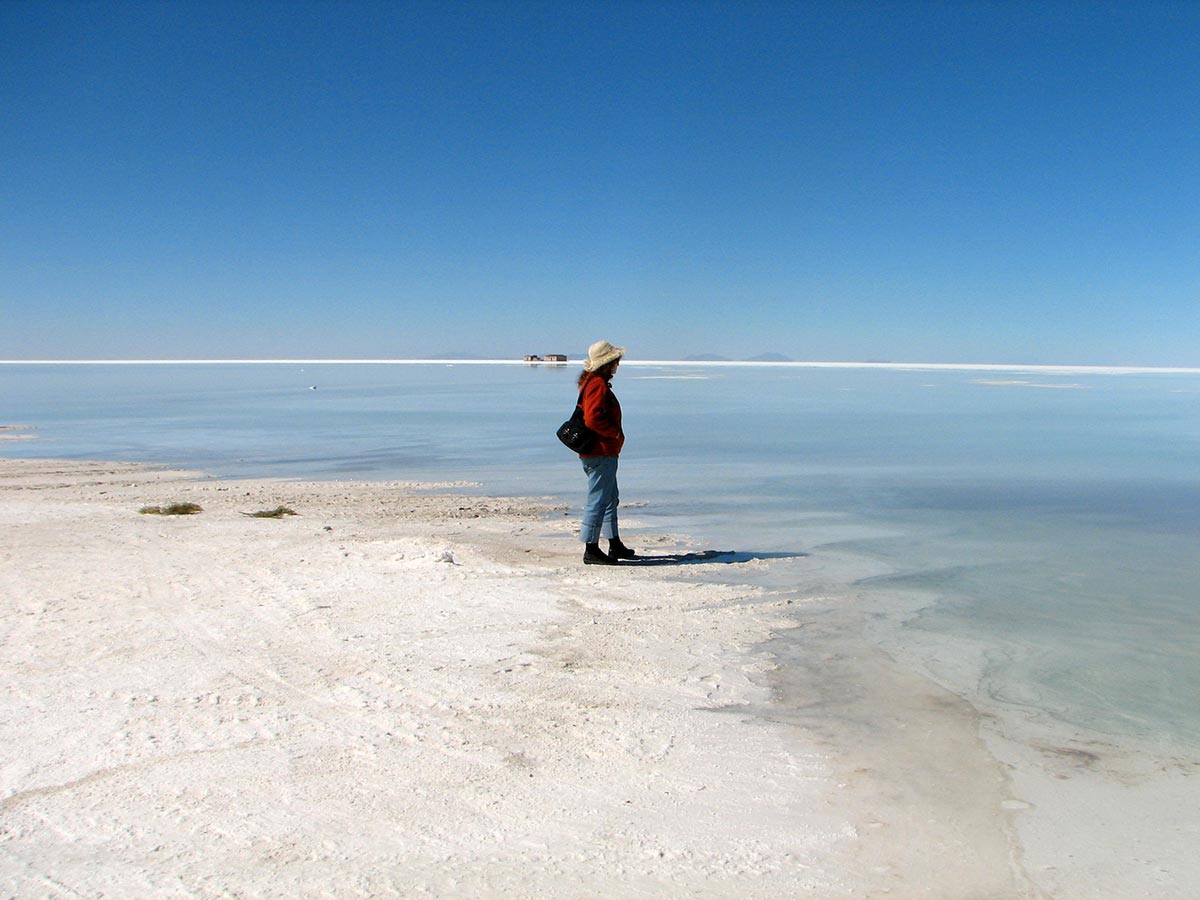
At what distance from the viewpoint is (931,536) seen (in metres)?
8.27

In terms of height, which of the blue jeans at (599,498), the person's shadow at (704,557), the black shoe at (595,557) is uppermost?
the blue jeans at (599,498)

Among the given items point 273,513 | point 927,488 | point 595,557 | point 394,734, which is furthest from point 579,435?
point 927,488

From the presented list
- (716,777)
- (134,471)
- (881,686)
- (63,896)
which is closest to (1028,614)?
(881,686)

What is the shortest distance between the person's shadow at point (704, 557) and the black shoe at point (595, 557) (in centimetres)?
12

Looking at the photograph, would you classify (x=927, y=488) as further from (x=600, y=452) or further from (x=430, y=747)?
(x=430, y=747)

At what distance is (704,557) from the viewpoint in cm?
748

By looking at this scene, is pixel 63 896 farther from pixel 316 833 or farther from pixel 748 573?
pixel 748 573

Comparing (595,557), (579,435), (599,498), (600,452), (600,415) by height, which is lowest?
(595,557)

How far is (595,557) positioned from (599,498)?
43 cm

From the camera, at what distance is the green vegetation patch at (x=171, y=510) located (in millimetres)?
8984

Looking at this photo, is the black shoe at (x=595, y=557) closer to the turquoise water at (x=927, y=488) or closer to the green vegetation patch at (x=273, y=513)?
the turquoise water at (x=927, y=488)

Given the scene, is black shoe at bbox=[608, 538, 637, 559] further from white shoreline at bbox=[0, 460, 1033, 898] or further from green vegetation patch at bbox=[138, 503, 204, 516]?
green vegetation patch at bbox=[138, 503, 204, 516]

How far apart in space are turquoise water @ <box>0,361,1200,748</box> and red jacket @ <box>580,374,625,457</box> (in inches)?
57.2

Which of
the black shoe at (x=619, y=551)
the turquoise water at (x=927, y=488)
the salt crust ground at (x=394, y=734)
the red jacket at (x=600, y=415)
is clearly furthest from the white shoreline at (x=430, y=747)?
the turquoise water at (x=927, y=488)
